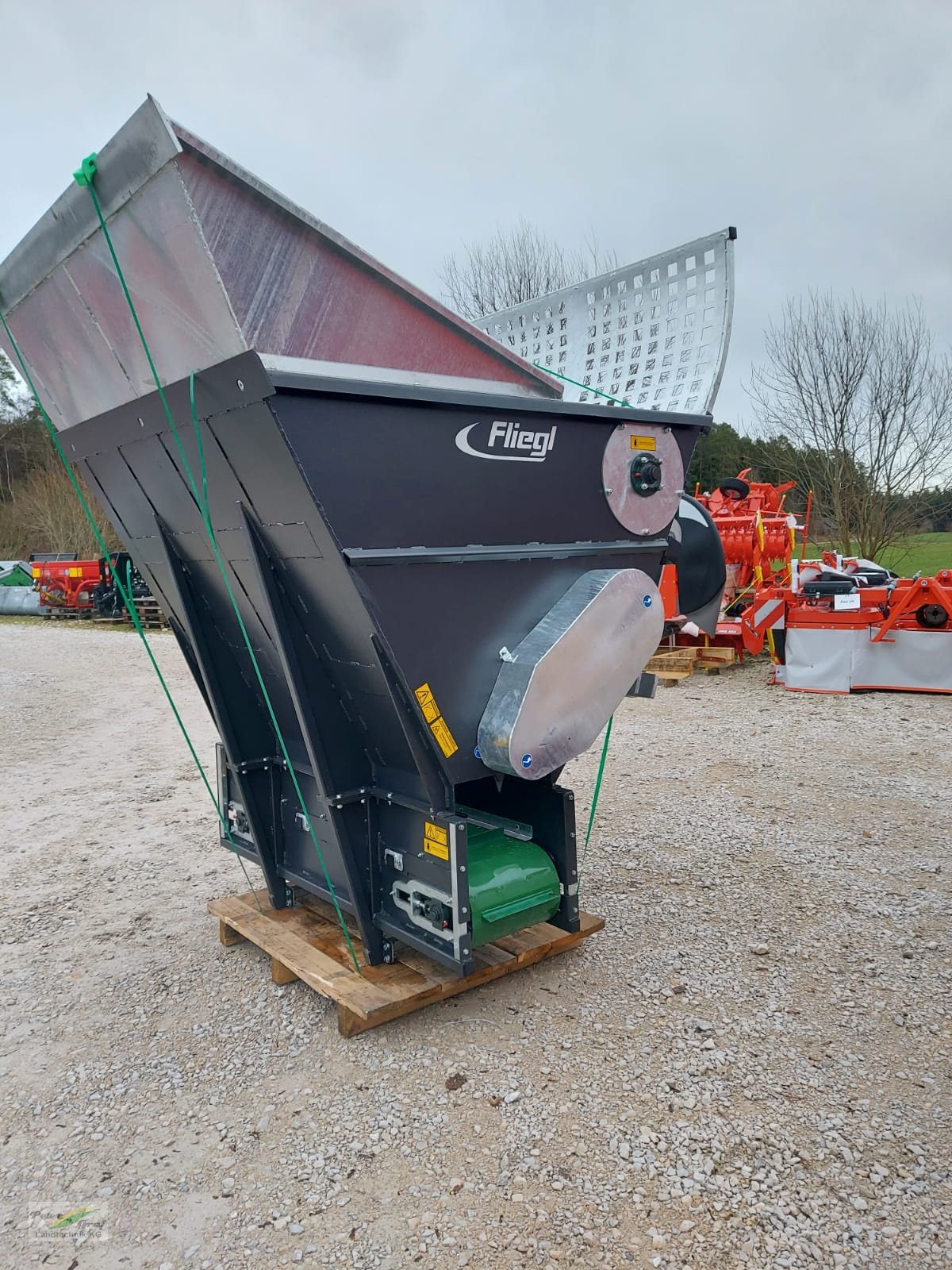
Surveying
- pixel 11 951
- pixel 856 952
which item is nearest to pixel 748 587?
pixel 856 952

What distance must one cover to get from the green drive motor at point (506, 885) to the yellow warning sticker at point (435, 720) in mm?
496

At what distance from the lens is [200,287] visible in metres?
2.31

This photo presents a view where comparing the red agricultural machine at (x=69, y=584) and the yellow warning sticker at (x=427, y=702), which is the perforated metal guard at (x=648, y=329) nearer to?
the yellow warning sticker at (x=427, y=702)

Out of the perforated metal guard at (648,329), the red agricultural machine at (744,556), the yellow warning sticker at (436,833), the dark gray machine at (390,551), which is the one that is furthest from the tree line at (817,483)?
the yellow warning sticker at (436,833)

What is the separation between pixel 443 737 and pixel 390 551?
2.05 feet

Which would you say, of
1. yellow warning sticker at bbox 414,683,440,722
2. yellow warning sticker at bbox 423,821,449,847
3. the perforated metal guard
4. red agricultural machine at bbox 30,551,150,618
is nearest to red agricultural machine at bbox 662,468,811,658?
the perforated metal guard

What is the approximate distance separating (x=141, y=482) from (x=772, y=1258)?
2.95m

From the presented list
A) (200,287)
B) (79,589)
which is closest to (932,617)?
(200,287)

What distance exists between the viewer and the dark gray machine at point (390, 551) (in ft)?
8.02

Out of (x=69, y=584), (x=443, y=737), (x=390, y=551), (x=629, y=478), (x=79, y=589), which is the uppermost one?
(x=629, y=478)

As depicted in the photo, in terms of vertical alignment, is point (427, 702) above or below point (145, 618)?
above

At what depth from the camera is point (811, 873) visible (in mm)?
4332

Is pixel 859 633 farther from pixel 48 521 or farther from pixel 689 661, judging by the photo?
pixel 48 521

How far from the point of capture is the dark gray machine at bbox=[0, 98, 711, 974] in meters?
2.45
